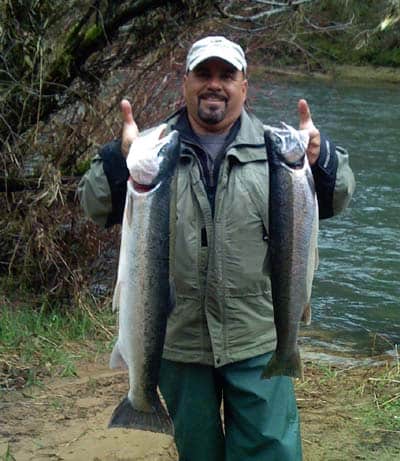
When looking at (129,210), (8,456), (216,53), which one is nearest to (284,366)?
(129,210)

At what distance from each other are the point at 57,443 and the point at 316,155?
2.38 m

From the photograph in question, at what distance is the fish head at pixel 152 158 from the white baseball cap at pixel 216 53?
20.5 inches

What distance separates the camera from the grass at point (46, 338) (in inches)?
227

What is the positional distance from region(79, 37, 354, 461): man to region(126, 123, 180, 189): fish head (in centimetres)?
37

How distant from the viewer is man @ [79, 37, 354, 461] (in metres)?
3.47

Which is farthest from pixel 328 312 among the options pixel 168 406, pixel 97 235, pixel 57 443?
pixel 168 406

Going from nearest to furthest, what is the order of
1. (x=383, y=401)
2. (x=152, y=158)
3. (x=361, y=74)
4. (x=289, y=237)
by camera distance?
(x=152, y=158) < (x=289, y=237) < (x=383, y=401) < (x=361, y=74)

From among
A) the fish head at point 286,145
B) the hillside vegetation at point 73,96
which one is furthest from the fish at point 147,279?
the hillside vegetation at point 73,96

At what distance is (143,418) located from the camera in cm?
341

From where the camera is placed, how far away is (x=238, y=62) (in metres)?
3.50

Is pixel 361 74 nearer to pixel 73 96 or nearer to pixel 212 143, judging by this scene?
pixel 73 96

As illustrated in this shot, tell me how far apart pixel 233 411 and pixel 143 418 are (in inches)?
16.0

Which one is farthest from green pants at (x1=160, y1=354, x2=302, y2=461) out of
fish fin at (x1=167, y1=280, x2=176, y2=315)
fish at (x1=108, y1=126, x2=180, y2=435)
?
fish fin at (x1=167, y1=280, x2=176, y2=315)

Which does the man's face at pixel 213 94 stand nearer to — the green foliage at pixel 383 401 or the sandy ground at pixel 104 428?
the sandy ground at pixel 104 428
